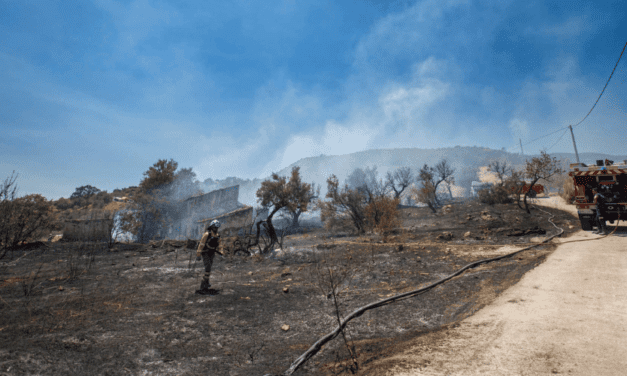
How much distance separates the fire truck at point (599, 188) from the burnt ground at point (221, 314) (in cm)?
500

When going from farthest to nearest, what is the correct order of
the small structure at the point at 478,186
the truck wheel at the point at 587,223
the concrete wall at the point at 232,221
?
the small structure at the point at 478,186
the concrete wall at the point at 232,221
the truck wheel at the point at 587,223

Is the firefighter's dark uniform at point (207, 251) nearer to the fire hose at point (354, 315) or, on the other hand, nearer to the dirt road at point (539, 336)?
the fire hose at point (354, 315)

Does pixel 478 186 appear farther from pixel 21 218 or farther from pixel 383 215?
pixel 21 218

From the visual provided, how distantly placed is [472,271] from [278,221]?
37884 mm

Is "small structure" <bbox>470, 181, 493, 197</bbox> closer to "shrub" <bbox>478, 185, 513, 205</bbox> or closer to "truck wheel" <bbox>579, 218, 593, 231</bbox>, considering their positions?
"shrub" <bbox>478, 185, 513, 205</bbox>

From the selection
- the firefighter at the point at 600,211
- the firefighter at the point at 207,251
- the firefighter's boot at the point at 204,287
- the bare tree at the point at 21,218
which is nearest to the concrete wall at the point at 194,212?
the bare tree at the point at 21,218

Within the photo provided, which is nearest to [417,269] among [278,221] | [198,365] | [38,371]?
[198,365]

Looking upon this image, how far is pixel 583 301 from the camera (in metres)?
4.04

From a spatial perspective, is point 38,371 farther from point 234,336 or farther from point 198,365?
point 234,336

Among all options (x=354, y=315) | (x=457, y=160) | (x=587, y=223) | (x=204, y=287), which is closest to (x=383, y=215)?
(x=587, y=223)

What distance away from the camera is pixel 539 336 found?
3055 mm

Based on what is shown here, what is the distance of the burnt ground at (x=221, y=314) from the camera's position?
3.35 meters

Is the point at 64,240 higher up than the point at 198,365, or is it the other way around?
the point at 64,240

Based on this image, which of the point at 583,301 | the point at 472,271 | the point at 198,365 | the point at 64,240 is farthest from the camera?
the point at 64,240
